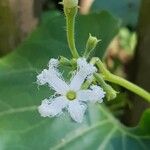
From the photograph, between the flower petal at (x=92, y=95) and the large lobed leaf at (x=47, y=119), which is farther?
the large lobed leaf at (x=47, y=119)

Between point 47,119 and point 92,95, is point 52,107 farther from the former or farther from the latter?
point 47,119

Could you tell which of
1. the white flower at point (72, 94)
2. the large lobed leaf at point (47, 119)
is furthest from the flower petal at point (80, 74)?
the large lobed leaf at point (47, 119)

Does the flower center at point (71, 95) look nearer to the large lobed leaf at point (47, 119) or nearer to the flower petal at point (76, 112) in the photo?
the flower petal at point (76, 112)

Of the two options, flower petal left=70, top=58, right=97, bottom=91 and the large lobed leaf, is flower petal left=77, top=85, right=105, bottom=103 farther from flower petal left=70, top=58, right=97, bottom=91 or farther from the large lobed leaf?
the large lobed leaf

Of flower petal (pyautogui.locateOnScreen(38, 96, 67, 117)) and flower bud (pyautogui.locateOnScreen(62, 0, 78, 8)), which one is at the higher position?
flower bud (pyautogui.locateOnScreen(62, 0, 78, 8))

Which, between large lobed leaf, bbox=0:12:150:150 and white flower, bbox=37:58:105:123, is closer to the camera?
white flower, bbox=37:58:105:123

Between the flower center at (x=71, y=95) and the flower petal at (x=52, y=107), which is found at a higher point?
the flower center at (x=71, y=95)

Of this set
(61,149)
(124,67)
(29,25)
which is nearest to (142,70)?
(29,25)

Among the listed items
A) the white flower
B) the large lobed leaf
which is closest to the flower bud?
the white flower
